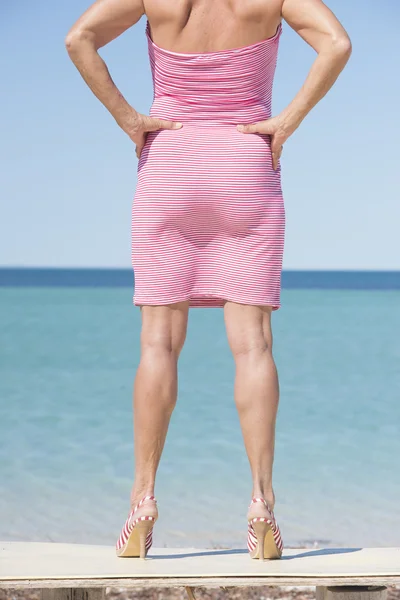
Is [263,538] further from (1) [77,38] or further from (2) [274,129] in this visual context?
(1) [77,38]

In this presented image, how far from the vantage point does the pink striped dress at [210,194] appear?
3.15m

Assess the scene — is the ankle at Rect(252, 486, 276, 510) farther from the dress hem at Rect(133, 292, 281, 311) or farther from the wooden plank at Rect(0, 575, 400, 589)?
the dress hem at Rect(133, 292, 281, 311)

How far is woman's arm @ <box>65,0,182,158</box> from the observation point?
3162 mm

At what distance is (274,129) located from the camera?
10.5 feet

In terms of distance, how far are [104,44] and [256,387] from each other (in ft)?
3.78

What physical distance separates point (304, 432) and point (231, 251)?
211 inches

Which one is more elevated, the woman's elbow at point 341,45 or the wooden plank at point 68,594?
the woman's elbow at point 341,45

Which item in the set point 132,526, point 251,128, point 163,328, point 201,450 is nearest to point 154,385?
point 163,328

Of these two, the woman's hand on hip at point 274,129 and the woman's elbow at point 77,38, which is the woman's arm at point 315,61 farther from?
the woman's elbow at point 77,38

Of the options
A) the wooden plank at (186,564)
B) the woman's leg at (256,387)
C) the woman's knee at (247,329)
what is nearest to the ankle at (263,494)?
the woman's leg at (256,387)

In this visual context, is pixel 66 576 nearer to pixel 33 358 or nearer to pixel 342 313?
pixel 33 358

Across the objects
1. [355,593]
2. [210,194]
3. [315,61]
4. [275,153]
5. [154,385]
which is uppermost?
[315,61]

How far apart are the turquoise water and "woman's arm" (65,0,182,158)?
292cm

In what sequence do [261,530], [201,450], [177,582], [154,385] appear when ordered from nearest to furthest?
[177,582] → [261,530] → [154,385] → [201,450]
